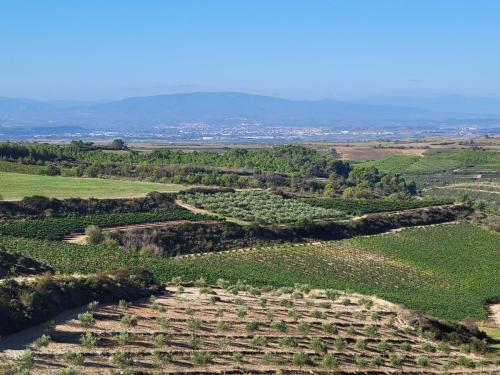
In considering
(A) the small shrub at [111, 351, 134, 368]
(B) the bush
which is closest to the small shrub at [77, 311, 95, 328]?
(A) the small shrub at [111, 351, 134, 368]

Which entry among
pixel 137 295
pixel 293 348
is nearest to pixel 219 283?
pixel 137 295

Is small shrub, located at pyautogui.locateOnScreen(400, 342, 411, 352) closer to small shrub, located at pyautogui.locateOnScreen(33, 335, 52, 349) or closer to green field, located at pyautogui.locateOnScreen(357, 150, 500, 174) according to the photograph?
small shrub, located at pyautogui.locateOnScreen(33, 335, 52, 349)

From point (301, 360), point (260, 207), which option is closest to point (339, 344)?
point (301, 360)

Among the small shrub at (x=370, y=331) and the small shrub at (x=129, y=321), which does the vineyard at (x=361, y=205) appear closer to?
the small shrub at (x=370, y=331)

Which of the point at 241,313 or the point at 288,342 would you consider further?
the point at 241,313

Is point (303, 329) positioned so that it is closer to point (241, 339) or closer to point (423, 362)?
point (241, 339)

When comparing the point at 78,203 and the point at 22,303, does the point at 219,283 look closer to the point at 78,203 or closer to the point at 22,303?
the point at 22,303

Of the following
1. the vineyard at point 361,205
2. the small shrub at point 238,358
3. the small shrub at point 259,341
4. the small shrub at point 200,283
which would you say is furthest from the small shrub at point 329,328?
the vineyard at point 361,205
